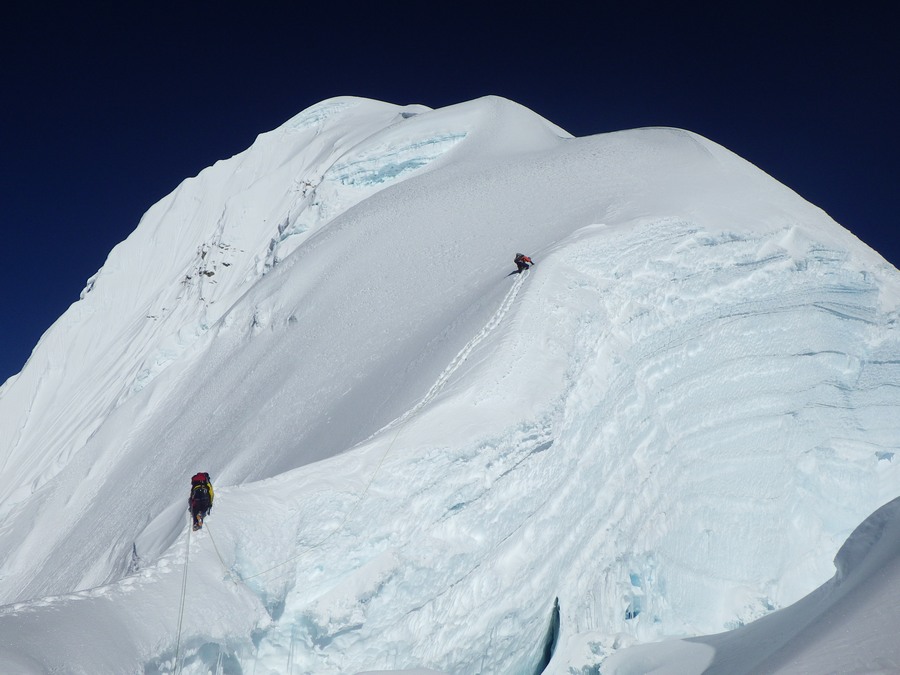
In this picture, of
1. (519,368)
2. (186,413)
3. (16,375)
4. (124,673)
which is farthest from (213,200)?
(124,673)

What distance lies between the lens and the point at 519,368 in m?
7.38

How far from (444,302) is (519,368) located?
4.11 meters

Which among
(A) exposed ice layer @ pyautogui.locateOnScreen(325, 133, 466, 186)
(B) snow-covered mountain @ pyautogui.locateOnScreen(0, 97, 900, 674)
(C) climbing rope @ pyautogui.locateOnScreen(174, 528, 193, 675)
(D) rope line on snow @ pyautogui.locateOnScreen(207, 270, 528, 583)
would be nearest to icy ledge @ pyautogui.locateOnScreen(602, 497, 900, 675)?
(B) snow-covered mountain @ pyautogui.locateOnScreen(0, 97, 900, 674)

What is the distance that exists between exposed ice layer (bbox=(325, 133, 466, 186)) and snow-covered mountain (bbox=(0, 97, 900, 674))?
1.30m

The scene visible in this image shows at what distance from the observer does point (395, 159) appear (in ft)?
65.0

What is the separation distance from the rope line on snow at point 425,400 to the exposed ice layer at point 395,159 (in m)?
11.2

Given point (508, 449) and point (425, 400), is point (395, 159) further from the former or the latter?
point (508, 449)

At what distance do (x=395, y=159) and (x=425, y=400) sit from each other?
1409 centimetres

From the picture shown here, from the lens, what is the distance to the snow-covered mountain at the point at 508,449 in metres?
5.16

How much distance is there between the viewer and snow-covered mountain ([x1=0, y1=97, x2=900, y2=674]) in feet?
16.9

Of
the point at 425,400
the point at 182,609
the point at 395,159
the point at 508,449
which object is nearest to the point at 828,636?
the point at 508,449

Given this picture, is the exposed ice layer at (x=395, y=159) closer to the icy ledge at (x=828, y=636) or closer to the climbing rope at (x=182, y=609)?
the icy ledge at (x=828, y=636)

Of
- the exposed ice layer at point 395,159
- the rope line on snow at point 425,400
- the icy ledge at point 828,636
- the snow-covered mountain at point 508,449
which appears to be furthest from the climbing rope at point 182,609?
the exposed ice layer at point 395,159

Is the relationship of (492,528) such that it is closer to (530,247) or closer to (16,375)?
(530,247)
